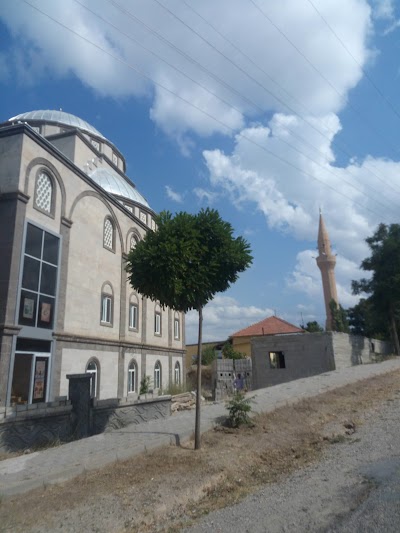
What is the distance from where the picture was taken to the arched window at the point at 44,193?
15.2 metres

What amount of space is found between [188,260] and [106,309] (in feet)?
42.8

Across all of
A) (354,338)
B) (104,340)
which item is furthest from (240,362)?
(104,340)

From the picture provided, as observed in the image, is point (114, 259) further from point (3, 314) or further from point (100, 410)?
point (100, 410)

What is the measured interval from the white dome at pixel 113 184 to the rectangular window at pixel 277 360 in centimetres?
1457

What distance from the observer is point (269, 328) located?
1682 inches

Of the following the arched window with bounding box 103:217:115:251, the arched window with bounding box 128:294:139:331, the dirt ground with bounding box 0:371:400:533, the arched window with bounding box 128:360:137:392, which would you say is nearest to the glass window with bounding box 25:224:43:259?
the arched window with bounding box 103:217:115:251

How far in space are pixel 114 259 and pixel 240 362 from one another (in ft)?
29.8

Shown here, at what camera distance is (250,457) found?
664cm

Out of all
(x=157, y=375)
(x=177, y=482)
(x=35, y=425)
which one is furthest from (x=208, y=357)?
(x=177, y=482)

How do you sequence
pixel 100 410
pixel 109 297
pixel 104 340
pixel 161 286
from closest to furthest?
1. pixel 161 286
2. pixel 100 410
3. pixel 104 340
4. pixel 109 297

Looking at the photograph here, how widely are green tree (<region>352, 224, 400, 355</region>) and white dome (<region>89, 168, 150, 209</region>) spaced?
1682 centimetres

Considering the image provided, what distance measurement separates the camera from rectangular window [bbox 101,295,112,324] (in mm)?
19250

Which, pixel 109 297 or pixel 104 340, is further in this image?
pixel 109 297

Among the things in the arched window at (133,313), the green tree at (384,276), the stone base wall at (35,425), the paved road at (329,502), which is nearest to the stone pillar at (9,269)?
the stone base wall at (35,425)
